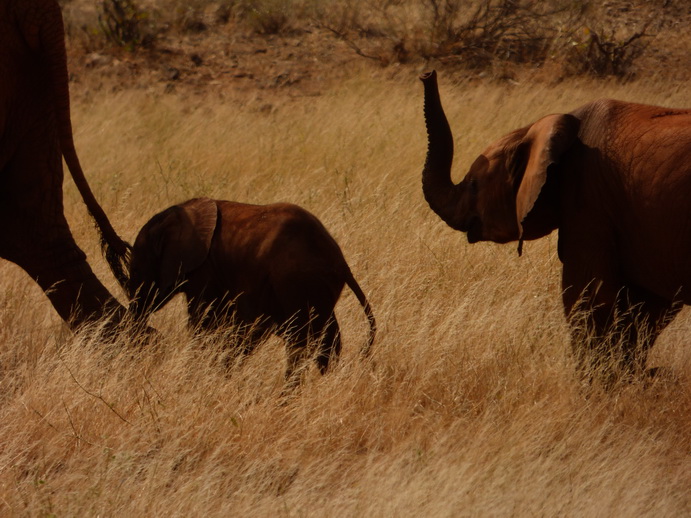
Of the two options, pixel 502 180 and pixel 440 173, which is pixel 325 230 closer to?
pixel 440 173

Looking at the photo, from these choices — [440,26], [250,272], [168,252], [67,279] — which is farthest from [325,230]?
[440,26]

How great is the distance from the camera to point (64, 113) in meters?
5.61

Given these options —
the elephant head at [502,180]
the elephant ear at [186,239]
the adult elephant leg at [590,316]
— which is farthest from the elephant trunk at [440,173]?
the elephant ear at [186,239]

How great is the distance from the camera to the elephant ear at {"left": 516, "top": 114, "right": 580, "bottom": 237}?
4902mm

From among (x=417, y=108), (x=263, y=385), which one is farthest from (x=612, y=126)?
(x=417, y=108)

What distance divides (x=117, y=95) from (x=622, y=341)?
29.5ft

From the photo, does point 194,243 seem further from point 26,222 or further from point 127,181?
point 127,181

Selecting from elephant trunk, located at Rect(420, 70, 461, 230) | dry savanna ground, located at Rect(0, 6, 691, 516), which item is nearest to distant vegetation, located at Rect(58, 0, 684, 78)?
dry savanna ground, located at Rect(0, 6, 691, 516)

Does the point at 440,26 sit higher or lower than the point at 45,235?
lower

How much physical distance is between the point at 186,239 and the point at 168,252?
0.12 m

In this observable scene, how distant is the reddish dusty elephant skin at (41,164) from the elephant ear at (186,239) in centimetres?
40

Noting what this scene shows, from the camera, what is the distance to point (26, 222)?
569 centimetres

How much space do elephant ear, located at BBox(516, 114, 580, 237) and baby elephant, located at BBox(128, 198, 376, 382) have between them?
0.87 m

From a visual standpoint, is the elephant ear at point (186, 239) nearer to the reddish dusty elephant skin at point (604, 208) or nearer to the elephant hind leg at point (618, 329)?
the reddish dusty elephant skin at point (604, 208)
